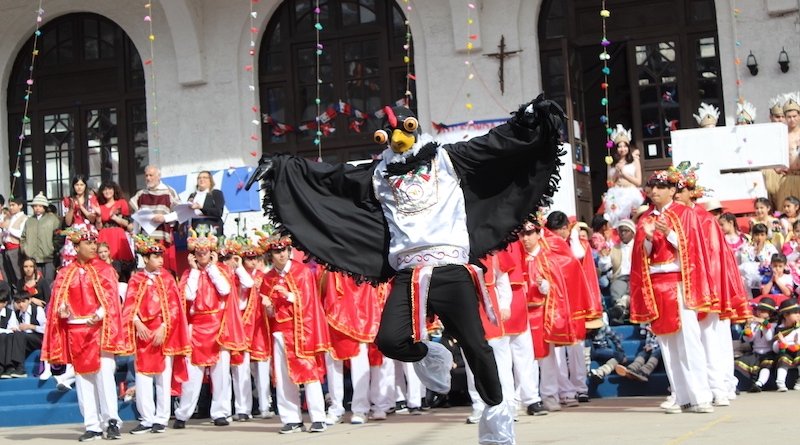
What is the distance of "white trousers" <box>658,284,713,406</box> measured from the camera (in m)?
10.6

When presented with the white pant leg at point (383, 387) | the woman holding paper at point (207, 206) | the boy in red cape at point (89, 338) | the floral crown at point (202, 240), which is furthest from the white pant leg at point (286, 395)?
the woman holding paper at point (207, 206)

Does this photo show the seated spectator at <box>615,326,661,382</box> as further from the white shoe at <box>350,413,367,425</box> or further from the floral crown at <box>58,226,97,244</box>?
the floral crown at <box>58,226,97,244</box>

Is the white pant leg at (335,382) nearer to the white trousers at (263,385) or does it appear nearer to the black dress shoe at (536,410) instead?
the white trousers at (263,385)

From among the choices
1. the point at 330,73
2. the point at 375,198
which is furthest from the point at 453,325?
the point at 330,73

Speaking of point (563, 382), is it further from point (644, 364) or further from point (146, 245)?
point (146, 245)

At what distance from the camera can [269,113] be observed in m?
20.9

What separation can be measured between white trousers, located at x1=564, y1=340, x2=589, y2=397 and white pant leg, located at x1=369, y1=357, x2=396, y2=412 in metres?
1.84

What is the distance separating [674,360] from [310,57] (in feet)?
36.9

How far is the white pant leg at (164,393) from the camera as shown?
1274 cm

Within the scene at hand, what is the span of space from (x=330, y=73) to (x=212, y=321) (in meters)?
7.89

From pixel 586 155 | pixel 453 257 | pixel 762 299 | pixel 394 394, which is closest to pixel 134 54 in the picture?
pixel 586 155

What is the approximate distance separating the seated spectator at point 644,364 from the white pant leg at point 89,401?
5.30 metres

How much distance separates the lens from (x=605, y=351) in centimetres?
1344

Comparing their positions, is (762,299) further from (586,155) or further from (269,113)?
(269,113)
